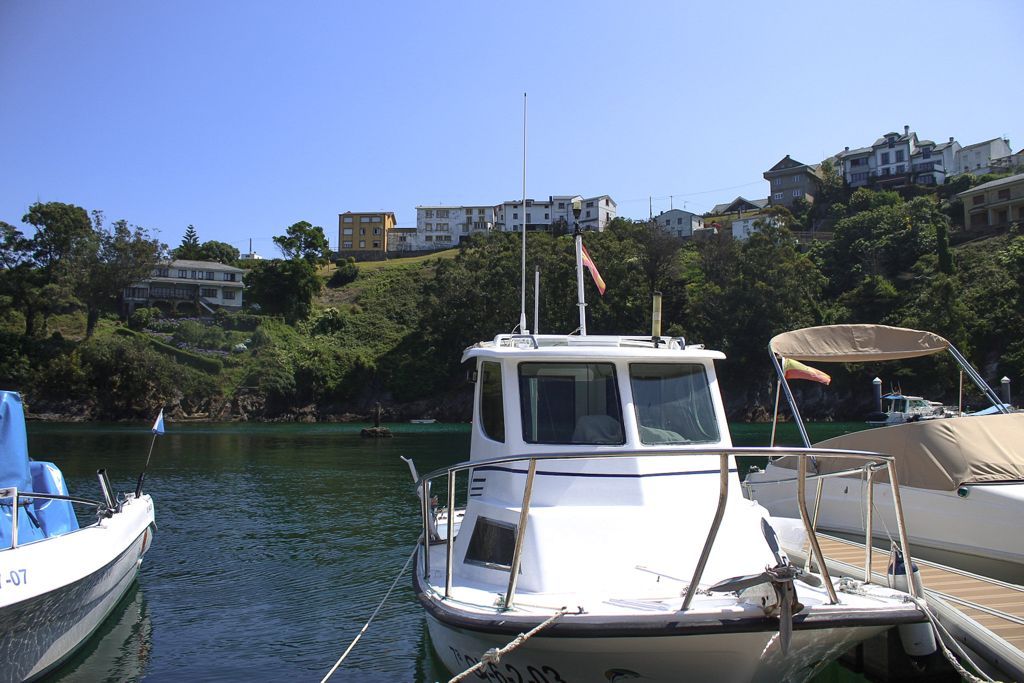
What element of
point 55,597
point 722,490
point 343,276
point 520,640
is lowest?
point 55,597

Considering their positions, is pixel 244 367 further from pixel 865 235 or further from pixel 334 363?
pixel 865 235

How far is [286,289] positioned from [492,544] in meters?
83.4

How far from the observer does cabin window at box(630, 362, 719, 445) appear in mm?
8094

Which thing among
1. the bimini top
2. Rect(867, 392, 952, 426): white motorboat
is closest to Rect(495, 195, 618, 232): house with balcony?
Rect(867, 392, 952, 426): white motorboat

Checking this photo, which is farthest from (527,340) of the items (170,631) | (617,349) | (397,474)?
(397,474)

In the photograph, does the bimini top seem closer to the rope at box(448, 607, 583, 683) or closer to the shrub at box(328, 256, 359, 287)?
the rope at box(448, 607, 583, 683)

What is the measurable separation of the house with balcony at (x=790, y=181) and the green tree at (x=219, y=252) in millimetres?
83239

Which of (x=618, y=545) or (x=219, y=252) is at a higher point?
(x=219, y=252)

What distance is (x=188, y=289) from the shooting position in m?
91.8

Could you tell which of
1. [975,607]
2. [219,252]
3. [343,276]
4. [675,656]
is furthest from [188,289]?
[675,656]

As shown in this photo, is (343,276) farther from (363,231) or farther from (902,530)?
(902,530)

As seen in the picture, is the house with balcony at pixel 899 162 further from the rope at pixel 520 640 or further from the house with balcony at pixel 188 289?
the rope at pixel 520 640

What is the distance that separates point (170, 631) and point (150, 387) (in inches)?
2497

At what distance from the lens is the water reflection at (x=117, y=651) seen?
29.9ft
